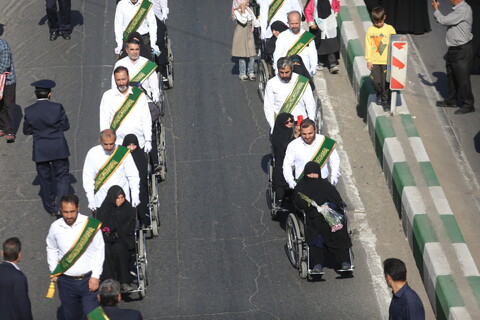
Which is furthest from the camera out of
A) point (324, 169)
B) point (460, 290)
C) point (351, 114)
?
point (351, 114)

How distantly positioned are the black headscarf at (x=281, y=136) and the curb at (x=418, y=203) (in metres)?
1.66

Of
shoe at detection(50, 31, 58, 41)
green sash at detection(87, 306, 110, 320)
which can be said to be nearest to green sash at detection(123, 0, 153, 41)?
shoe at detection(50, 31, 58, 41)

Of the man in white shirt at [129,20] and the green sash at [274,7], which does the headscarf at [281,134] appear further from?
the green sash at [274,7]

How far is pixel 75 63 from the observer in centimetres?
2066

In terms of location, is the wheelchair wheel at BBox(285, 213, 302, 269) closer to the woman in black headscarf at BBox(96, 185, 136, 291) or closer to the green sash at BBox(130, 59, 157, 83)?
the woman in black headscarf at BBox(96, 185, 136, 291)

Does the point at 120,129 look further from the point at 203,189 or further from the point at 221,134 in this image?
the point at 221,134

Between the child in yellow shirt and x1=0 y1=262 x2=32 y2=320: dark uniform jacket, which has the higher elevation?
the child in yellow shirt

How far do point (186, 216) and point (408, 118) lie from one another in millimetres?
3900

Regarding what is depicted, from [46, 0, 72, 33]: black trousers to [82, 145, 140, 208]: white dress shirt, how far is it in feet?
24.5

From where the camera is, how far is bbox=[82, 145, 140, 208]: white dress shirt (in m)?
14.0

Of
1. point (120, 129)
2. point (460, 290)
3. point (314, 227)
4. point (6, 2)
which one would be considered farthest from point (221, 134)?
point (6, 2)

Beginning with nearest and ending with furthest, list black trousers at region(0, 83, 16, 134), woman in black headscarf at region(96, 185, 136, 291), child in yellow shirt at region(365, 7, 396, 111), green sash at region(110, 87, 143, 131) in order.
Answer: woman in black headscarf at region(96, 185, 136, 291), green sash at region(110, 87, 143, 131), child in yellow shirt at region(365, 7, 396, 111), black trousers at region(0, 83, 16, 134)

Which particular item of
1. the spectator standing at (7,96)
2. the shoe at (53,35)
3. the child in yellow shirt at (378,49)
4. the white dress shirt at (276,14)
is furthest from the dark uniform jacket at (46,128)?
the shoe at (53,35)

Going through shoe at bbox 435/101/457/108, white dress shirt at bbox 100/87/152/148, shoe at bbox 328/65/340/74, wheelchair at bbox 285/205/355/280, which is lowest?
wheelchair at bbox 285/205/355/280
